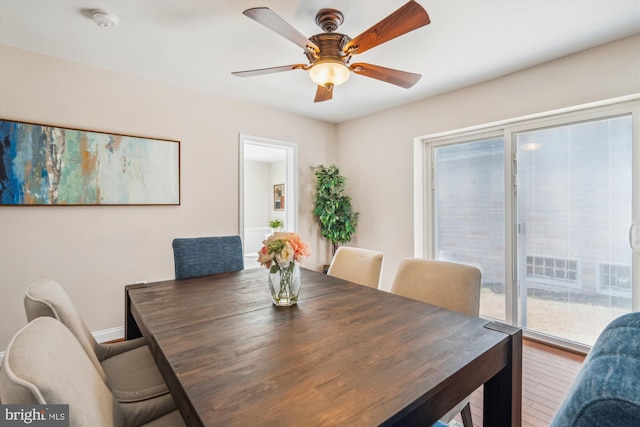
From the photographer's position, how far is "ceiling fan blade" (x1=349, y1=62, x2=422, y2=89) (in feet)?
6.19

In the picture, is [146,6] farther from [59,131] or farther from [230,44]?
[59,131]

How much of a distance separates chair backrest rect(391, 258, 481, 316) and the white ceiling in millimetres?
1611

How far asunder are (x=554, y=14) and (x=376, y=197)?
2.42 m

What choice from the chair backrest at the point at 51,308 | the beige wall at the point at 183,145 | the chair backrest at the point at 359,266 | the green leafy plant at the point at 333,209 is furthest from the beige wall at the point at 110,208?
the chair backrest at the point at 51,308

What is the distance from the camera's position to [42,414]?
1.90ft

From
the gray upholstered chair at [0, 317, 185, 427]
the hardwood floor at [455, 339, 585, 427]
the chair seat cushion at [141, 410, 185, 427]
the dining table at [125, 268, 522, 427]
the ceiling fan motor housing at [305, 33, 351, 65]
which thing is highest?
the ceiling fan motor housing at [305, 33, 351, 65]

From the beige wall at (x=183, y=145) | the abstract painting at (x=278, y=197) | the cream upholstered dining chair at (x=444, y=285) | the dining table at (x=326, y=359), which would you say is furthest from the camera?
the abstract painting at (x=278, y=197)

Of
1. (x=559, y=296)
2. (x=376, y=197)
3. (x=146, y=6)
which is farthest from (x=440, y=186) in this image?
(x=146, y=6)

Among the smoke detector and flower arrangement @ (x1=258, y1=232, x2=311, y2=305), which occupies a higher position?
the smoke detector

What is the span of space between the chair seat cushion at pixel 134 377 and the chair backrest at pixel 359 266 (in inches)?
52.9

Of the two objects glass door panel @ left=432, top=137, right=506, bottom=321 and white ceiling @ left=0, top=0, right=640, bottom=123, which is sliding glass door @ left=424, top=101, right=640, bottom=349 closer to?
glass door panel @ left=432, top=137, right=506, bottom=321

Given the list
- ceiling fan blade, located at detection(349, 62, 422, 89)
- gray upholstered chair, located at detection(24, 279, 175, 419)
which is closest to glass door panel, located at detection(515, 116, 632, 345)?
ceiling fan blade, located at detection(349, 62, 422, 89)

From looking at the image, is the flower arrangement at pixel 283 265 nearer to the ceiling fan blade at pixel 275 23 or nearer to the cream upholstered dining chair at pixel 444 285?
the cream upholstered dining chair at pixel 444 285

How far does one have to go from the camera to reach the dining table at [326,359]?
2.39ft
